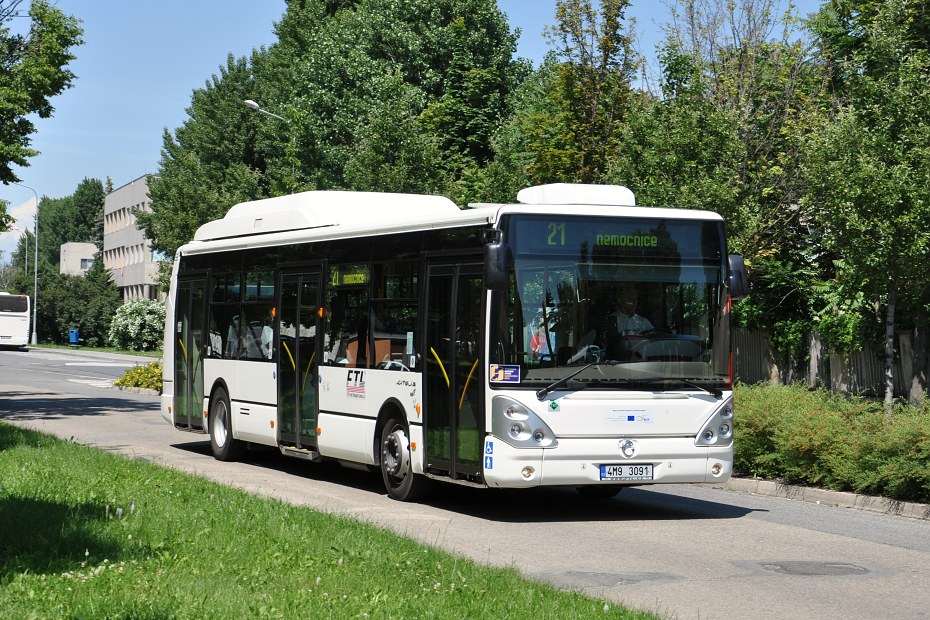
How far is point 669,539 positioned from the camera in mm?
11234

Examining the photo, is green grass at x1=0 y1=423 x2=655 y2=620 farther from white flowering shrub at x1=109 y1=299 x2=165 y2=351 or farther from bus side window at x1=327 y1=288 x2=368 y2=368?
white flowering shrub at x1=109 y1=299 x2=165 y2=351

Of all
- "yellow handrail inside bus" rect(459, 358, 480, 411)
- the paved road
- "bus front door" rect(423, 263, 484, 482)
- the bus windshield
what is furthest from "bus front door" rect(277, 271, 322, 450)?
the bus windshield

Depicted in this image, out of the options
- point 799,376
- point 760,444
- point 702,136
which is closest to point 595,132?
point 702,136

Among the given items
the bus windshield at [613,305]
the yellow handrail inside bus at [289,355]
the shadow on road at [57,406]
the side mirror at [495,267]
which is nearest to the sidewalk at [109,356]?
the shadow on road at [57,406]

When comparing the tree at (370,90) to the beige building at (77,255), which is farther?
the beige building at (77,255)

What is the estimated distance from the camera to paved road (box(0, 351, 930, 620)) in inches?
336

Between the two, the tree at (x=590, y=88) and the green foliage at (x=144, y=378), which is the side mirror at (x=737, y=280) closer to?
the tree at (x=590, y=88)

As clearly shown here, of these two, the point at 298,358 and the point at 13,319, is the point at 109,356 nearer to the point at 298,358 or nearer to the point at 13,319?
the point at 13,319

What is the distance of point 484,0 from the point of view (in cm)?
5031

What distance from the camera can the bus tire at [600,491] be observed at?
1436 cm

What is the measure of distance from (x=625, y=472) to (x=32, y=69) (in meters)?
20.4

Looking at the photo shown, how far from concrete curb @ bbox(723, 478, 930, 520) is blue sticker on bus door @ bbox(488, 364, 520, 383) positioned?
444 centimetres

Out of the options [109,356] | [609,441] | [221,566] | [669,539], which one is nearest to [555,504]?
[609,441]

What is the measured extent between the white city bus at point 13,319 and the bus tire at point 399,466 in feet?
237
